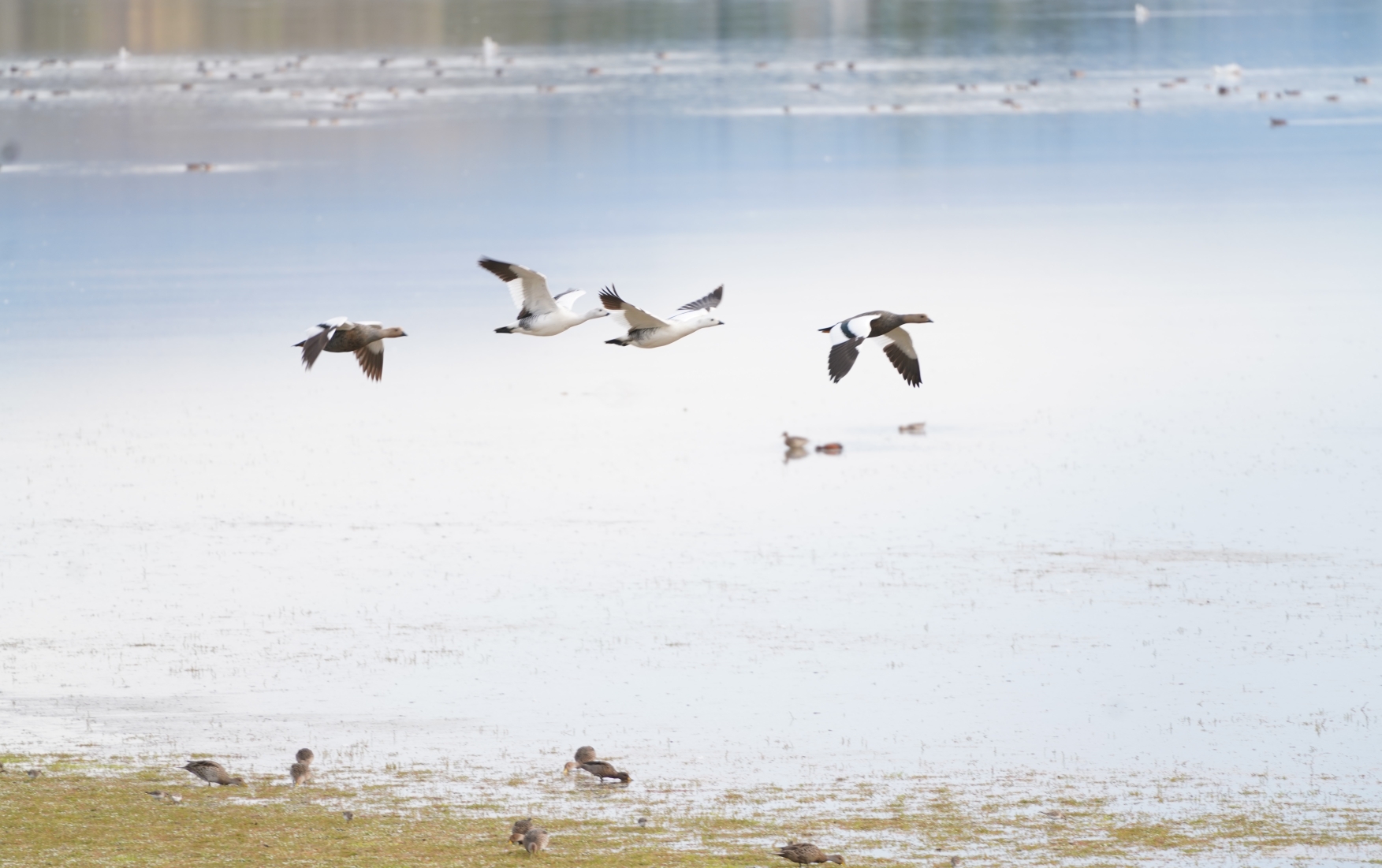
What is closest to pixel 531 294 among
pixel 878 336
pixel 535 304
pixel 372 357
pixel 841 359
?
pixel 535 304

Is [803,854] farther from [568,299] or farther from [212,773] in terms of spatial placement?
[212,773]

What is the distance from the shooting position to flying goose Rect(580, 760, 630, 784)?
19719 millimetres

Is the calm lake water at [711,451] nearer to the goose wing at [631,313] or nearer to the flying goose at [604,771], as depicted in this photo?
the flying goose at [604,771]

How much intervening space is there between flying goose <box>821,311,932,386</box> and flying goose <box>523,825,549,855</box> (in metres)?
4.55

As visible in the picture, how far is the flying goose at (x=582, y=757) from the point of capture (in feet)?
65.8

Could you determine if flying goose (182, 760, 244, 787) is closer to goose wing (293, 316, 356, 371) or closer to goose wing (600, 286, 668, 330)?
goose wing (293, 316, 356, 371)

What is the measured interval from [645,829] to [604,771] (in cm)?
125

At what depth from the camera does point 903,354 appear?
64.7ft

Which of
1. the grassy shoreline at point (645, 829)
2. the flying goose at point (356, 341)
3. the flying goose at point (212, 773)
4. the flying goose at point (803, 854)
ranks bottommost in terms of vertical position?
the grassy shoreline at point (645, 829)

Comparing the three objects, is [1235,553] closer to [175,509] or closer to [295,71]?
[175,509]

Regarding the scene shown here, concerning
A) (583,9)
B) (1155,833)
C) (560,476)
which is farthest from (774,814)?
(583,9)

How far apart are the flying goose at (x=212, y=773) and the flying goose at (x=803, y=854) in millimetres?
5655

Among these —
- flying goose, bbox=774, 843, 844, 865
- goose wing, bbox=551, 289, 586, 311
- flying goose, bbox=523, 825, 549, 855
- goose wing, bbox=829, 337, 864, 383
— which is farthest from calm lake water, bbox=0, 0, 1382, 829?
goose wing, bbox=551, 289, 586, 311

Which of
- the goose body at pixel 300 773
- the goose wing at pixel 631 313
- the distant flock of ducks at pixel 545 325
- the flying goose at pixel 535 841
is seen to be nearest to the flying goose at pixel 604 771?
the flying goose at pixel 535 841
